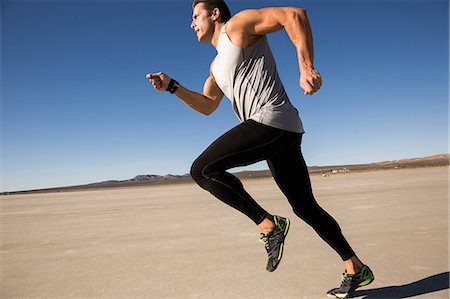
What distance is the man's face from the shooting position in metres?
2.40

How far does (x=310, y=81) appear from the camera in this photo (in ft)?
6.07

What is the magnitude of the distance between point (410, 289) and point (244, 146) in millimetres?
1394

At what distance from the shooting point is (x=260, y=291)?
7.26 ft

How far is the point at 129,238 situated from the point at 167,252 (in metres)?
1.14

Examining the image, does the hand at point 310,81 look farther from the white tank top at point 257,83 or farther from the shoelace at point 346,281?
the shoelace at point 346,281

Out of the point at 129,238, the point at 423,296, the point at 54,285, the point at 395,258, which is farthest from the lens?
the point at 129,238

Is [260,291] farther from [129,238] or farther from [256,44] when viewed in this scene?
[129,238]

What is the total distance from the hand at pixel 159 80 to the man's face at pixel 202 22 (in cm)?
42

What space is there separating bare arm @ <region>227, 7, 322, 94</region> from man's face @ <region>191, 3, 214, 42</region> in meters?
0.31

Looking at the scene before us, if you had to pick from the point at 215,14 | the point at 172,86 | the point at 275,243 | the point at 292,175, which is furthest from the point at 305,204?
the point at 215,14

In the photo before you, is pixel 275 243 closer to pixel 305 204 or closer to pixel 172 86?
pixel 305 204

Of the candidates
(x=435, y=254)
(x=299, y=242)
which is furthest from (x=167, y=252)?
(x=435, y=254)

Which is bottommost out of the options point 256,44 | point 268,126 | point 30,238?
point 30,238

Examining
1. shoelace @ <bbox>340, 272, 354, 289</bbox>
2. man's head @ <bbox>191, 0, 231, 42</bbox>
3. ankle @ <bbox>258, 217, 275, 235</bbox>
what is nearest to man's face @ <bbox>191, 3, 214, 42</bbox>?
man's head @ <bbox>191, 0, 231, 42</bbox>
